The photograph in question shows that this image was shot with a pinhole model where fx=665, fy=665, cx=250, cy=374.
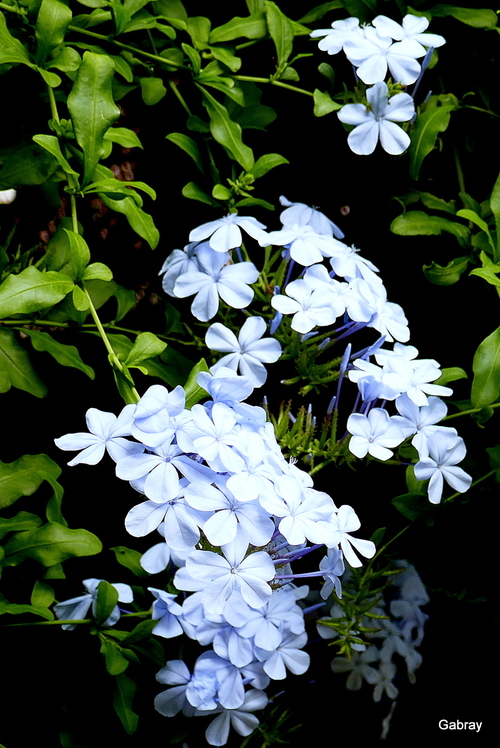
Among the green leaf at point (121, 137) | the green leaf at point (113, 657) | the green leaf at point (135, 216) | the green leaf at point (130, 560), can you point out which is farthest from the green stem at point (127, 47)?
the green leaf at point (113, 657)

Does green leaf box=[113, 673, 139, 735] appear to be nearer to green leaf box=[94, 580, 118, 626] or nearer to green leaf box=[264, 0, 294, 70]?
green leaf box=[94, 580, 118, 626]

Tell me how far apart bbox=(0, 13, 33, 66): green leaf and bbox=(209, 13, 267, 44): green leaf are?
311mm

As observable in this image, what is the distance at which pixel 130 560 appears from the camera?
98 centimetres

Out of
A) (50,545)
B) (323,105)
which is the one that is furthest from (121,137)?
(50,545)

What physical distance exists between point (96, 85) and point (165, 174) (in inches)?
13.4

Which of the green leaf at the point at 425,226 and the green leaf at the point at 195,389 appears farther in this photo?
the green leaf at the point at 425,226

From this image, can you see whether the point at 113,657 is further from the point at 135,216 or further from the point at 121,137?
the point at 121,137

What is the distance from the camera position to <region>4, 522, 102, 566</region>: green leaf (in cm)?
86

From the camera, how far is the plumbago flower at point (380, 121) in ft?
3.29

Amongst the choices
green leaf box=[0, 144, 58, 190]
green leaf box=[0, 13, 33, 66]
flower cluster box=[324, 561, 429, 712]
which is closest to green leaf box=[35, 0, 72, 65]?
green leaf box=[0, 13, 33, 66]

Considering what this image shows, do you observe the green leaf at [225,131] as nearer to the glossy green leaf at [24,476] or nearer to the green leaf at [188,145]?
the green leaf at [188,145]

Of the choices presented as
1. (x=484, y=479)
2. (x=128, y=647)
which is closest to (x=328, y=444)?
(x=484, y=479)

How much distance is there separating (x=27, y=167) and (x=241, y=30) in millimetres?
415

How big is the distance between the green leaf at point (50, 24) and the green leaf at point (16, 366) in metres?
0.39
